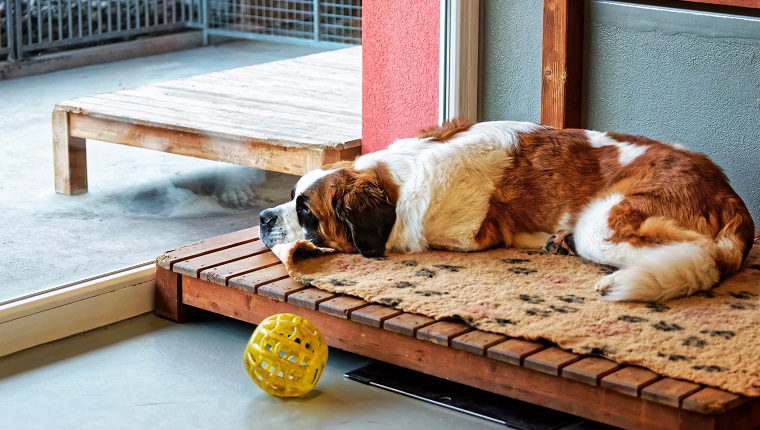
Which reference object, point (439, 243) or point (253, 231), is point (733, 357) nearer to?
point (439, 243)

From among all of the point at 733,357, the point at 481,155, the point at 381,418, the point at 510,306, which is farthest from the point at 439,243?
the point at 733,357

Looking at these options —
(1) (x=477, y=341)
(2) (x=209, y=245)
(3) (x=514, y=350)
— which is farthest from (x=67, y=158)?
(3) (x=514, y=350)

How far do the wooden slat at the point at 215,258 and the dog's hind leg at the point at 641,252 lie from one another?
111cm

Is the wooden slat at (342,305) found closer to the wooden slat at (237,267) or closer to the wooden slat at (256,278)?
the wooden slat at (256,278)

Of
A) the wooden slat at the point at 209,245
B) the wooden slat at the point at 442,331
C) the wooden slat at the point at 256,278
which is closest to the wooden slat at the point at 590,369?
the wooden slat at the point at 442,331

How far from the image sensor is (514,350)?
113 inches

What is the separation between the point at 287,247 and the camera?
3.59 m

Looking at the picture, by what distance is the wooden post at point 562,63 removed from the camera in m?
4.16

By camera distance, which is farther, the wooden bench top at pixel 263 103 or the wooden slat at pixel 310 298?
the wooden bench top at pixel 263 103

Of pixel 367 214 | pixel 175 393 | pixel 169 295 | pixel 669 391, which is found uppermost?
pixel 367 214

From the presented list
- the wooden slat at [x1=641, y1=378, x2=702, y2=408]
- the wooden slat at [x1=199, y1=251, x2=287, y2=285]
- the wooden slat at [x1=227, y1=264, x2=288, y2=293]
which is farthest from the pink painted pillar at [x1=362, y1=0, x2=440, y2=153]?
the wooden slat at [x1=641, y1=378, x2=702, y2=408]

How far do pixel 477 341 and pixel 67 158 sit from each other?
1581 mm

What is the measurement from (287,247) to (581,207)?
3.14 feet

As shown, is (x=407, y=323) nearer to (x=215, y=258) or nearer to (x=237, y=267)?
(x=237, y=267)
